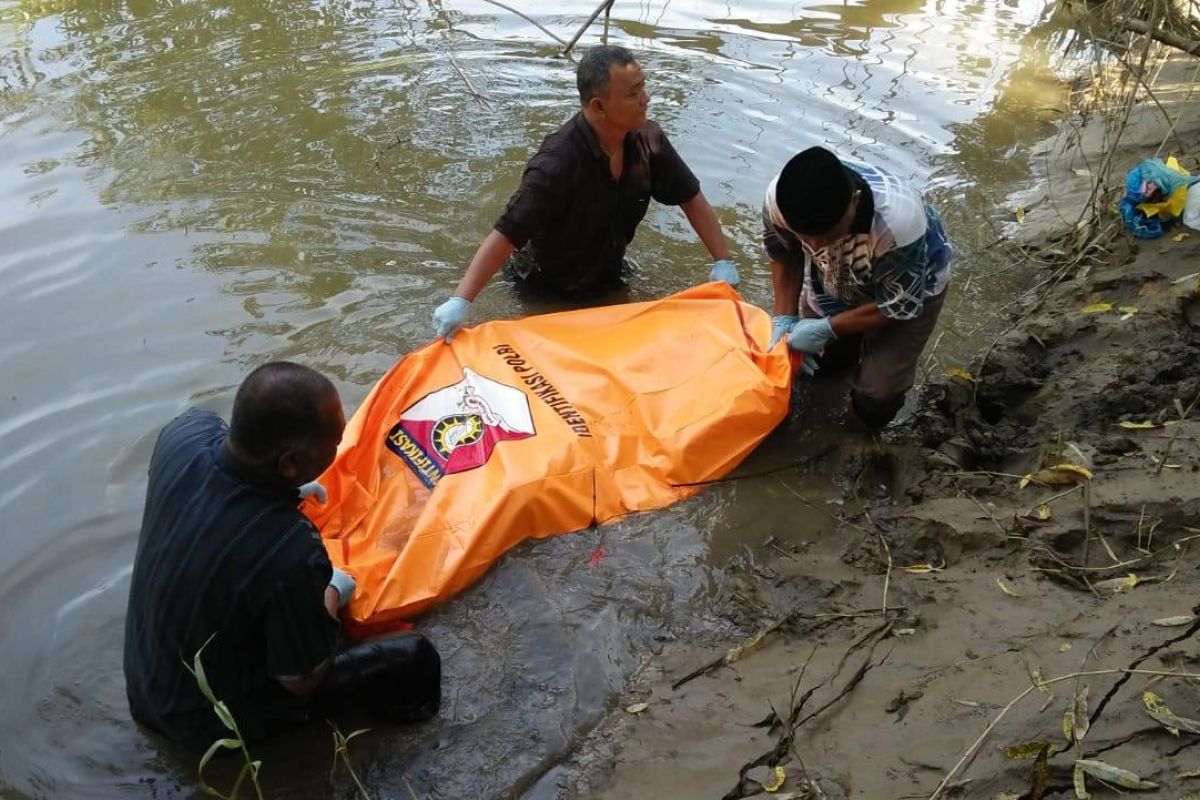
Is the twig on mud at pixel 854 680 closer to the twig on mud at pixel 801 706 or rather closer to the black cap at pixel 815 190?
the twig on mud at pixel 801 706

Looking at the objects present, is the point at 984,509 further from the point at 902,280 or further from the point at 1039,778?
the point at 1039,778

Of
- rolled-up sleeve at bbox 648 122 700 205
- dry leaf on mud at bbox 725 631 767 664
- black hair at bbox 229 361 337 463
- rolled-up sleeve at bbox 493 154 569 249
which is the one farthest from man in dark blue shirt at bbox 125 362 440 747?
rolled-up sleeve at bbox 648 122 700 205

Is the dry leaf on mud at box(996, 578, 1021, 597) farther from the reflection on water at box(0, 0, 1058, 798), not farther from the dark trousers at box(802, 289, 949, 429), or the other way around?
the dark trousers at box(802, 289, 949, 429)

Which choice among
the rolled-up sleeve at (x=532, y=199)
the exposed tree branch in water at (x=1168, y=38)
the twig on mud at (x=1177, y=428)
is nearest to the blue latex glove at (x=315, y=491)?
the rolled-up sleeve at (x=532, y=199)

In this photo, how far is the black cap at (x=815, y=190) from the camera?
122 inches

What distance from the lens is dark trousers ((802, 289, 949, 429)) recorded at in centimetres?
367

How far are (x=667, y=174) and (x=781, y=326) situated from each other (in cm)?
95

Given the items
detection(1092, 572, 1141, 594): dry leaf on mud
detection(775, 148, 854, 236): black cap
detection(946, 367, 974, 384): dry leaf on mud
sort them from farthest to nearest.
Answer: detection(946, 367, 974, 384): dry leaf on mud, detection(775, 148, 854, 236): black cap, detection(1092, 572, 1141, 594): dry leaf on mud

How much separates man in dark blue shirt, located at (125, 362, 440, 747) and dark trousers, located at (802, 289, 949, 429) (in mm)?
2191

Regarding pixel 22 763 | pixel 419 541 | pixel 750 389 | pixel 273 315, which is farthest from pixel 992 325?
pixel 22 763

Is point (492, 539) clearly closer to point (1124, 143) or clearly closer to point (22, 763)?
point (22, 763)

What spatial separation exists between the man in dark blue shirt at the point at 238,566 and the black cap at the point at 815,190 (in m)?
1.64

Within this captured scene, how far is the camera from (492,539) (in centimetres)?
305

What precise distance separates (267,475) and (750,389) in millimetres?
1846
